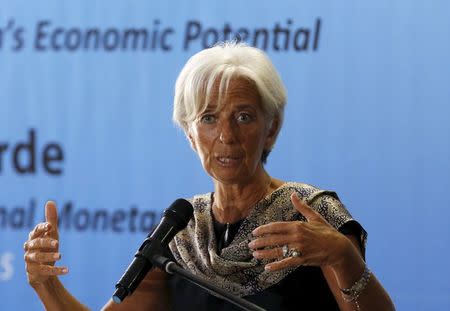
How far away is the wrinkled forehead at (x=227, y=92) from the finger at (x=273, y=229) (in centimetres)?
49

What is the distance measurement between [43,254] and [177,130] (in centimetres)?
160

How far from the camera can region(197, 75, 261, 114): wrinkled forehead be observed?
6.88 ft

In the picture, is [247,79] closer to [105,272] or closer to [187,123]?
[187,123]

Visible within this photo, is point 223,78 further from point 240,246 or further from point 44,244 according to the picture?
point 44,244

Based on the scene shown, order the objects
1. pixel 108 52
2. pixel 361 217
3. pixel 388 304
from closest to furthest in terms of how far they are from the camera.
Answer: pixel 388 304 < pixel 361 217 < pixel 108 52

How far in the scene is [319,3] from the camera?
3498 mm

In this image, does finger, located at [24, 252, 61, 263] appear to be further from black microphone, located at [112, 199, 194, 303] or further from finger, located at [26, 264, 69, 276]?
black microphone, located at [112, 199, 194, 303]

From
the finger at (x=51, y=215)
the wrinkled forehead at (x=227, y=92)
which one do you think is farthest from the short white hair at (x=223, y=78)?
the finger at (x=51, y=215)

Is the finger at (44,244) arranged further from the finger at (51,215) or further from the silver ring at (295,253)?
the silver ring at (295,253)

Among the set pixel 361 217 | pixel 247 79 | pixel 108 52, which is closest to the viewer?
pixel 247 79

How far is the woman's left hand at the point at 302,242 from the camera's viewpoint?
1669 millimetres

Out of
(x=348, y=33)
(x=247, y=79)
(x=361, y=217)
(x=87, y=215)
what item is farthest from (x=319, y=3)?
(x=247, y=79)

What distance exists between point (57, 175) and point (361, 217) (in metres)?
1.23

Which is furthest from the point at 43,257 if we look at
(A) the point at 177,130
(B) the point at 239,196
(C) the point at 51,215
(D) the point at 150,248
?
(A) the point at 177,130
